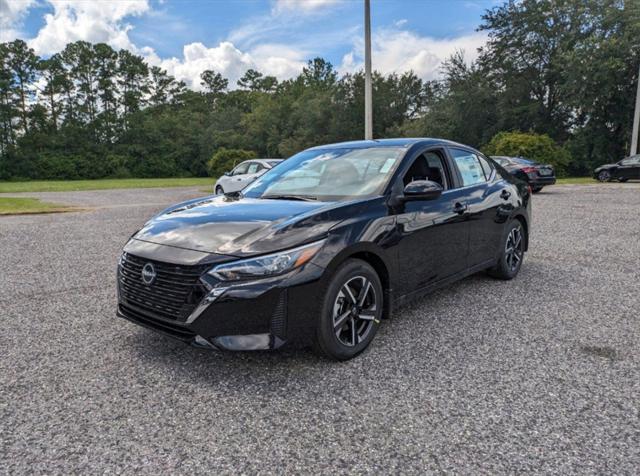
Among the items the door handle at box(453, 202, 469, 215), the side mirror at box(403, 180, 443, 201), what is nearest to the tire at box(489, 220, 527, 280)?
the door handle at box(453, 202, 469, 215)

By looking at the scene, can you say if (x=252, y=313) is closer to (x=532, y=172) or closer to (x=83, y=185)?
(x=532, y=172)

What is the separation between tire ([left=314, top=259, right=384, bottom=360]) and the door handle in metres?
1.22

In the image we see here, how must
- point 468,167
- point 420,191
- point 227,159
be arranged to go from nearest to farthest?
1. point 420,191
2. point 468,167
3. point 227,159

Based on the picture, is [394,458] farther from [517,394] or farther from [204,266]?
[204,266]

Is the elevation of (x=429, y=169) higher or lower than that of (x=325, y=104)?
lower

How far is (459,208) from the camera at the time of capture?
4039 millimetres

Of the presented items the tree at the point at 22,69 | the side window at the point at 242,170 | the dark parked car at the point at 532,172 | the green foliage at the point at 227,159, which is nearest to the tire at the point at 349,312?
the side window at the point at 242,170

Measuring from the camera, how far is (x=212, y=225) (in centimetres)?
302

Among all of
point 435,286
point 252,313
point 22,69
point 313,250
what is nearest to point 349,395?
point 252,313

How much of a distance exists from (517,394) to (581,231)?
21.9 feet

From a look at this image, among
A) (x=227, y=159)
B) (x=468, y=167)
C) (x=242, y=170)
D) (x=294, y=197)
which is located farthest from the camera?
(x=227, y=159)

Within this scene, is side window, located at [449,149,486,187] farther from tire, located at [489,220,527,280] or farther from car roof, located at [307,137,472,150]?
tire, located at [489,220,527,280]

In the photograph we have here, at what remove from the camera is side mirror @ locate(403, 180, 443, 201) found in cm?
337

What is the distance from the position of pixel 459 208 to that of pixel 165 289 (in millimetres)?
2635
